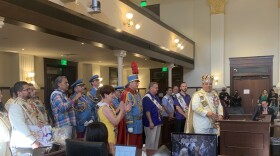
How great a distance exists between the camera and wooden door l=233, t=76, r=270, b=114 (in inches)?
487

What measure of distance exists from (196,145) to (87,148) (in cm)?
83

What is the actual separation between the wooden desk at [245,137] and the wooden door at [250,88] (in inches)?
360

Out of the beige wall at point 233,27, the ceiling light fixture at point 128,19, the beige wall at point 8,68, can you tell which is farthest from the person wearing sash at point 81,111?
the beige wall at point 233,27

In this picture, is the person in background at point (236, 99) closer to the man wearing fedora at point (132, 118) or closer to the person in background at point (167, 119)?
the person in background at point (167, 119)

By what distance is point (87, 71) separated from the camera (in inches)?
524

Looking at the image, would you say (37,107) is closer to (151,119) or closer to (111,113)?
(111,113)

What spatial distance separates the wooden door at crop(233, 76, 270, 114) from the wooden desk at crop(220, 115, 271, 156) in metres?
9.15

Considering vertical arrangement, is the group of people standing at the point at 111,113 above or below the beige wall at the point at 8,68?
below

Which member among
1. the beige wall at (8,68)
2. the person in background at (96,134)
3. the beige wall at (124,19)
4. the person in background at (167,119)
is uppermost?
the beige wall at (124,19)

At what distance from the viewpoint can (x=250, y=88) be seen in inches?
494

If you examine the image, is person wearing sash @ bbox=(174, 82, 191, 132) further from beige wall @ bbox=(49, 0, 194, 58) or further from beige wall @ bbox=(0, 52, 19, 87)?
beige wall @ bbox=(0, 52, 19, 87)

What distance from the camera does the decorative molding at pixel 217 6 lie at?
43.0 ft

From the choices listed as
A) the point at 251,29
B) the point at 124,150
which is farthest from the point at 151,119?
the point at 251,29

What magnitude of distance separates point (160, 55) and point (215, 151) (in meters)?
7.26
